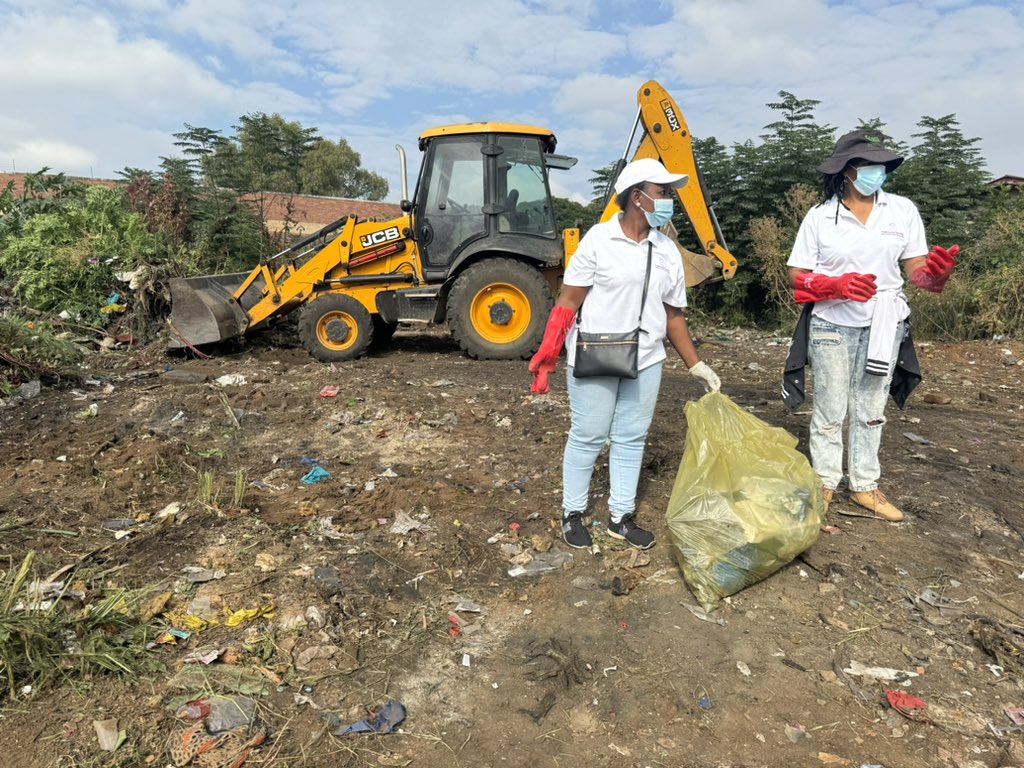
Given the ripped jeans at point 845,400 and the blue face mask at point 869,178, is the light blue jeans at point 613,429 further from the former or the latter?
the blue face mask at point 869,178

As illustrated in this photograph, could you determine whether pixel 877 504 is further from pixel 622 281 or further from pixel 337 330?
pixel 337 330

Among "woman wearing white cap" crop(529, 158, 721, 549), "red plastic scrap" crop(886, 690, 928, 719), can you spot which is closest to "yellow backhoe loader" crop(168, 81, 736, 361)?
"woman wearing white cap" crop(529, 158, 721, 549)

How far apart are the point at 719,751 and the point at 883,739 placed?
1.62 feet

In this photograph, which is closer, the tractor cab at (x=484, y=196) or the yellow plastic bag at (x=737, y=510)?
the yellow plastic bag at (x=737, y=510)

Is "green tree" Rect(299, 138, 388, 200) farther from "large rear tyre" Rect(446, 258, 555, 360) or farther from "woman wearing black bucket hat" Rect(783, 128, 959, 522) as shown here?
"woman wearing black bucket hat" Rect(783, 128, 959, 522)

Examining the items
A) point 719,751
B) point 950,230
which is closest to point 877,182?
point 719,751

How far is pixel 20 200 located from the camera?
10.3 m

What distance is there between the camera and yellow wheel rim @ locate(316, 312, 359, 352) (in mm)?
7320

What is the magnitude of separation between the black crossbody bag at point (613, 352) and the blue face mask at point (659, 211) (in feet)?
0.31

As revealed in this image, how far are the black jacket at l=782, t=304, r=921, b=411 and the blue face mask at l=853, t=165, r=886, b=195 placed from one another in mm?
555

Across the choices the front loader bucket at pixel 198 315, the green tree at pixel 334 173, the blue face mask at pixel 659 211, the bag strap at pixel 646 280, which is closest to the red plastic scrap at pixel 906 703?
the bag strap at pixel 646 280

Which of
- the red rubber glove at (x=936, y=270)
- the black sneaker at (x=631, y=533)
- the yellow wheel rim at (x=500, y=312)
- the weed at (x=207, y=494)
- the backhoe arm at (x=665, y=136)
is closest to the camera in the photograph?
the red rubber glove at (x=936, y=270)

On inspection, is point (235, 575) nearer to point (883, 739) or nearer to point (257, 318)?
point (883, 739)

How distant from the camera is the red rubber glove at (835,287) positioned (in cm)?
291
